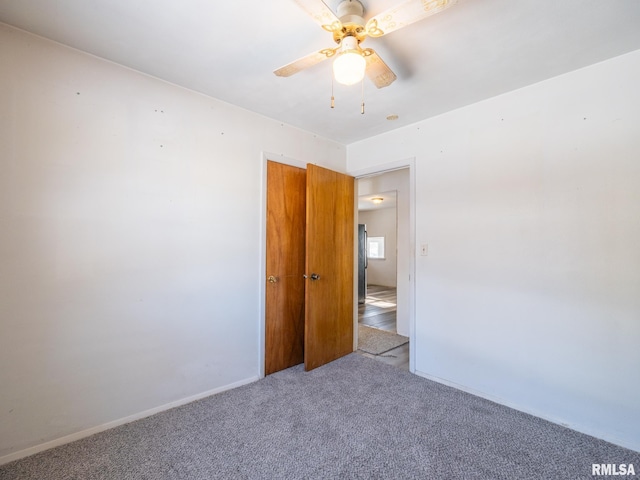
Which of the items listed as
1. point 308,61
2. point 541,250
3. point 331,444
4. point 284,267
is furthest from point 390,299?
point 308,61

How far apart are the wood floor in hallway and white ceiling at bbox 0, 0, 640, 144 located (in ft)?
8.85

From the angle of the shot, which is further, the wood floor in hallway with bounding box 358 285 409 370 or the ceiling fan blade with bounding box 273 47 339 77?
the wood floor in hallway with bounding box 358 285 409 370

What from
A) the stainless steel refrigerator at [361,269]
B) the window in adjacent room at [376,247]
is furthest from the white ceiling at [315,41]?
the window in adjacent room at [376,247]

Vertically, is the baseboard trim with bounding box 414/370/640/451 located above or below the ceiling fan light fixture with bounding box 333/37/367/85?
below

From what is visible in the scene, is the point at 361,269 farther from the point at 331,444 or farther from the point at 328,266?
the point at 331,444

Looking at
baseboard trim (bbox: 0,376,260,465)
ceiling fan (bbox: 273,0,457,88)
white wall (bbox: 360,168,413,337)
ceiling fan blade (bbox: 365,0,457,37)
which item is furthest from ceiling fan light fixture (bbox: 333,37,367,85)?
white wall (bbox: 360,168,413,337)

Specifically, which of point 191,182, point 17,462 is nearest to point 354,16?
point 191,182

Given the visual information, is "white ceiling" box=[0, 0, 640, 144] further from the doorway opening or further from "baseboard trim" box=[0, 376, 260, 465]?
"baseboard trim" box=[0, 376, 260, 465]

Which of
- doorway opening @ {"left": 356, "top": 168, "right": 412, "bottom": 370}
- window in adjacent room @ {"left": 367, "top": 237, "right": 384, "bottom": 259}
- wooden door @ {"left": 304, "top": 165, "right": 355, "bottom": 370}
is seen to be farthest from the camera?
window in adjacent room @ {"left": 367, "top": 237, "right": 384, "bottom": 259}

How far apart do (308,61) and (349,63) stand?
330mm

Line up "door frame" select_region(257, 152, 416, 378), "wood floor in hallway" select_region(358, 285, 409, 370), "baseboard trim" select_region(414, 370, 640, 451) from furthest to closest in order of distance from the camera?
"wood floor in hallway" select_region(358, 285, 409, 370) < "door frame" select_region(257, 152, 416, 378) < "baseboard trim" select_region(414, 370, 640, 451)

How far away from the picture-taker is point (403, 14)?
1.33m

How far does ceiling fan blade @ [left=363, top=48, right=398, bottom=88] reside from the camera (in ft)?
5.08

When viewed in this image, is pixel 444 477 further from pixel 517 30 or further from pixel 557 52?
pixel 557 52
